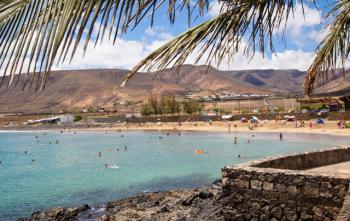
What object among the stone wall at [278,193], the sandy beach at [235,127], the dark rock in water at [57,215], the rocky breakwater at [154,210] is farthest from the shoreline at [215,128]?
the stone wall at [278,193]

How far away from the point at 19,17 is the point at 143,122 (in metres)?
86.2

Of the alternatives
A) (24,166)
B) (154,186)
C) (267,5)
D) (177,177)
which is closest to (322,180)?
(267,5)

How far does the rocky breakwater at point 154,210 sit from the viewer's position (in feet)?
45.6

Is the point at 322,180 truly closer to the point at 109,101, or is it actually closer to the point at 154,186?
the point at 154,186

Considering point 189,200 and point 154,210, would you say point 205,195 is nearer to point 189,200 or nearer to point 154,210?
point 189,200

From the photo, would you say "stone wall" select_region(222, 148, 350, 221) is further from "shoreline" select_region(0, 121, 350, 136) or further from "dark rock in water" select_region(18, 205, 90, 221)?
"shoreline" select_region(0, 121, 350, 136)

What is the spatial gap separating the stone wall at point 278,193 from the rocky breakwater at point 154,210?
12.3 ft

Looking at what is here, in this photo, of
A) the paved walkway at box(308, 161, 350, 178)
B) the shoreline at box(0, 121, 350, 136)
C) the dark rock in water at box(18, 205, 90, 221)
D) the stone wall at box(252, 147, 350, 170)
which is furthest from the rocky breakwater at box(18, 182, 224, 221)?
the shoreline at box(0, 121, 350, 136)

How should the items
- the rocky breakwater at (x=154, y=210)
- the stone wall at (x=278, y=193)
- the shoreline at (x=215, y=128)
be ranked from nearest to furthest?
the stone wall at (x=278, y=193) → the rocky breakwater at (x=154, y=210) → the shoreline at (x=215, y=128)

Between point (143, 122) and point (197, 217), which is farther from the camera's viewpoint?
point (143, 122)

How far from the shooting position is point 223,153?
120 ft

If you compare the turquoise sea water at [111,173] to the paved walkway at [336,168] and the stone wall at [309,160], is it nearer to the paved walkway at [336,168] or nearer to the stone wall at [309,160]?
the stone wall at [309,160]

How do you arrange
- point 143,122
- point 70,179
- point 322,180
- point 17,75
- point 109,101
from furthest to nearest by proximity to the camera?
point 109,101, point 143,122, point 70,179, point 322,180, point 17,75

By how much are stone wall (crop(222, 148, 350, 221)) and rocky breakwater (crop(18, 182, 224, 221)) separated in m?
3.74
